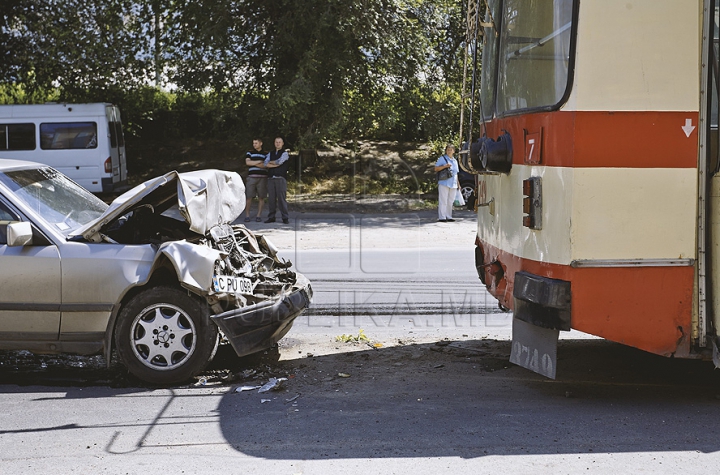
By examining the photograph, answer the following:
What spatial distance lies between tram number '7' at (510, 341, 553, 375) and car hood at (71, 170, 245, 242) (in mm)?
2413

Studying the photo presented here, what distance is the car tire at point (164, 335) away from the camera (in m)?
5.64

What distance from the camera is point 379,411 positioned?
5.13 meters

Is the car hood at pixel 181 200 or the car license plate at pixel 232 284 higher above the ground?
the car hood at pixel 181 200

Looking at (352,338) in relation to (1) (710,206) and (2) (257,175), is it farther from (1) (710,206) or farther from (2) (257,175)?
(2) (257,175)

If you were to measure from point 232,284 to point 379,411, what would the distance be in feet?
4.93

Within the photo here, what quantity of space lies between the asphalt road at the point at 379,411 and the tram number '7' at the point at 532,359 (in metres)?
0.24

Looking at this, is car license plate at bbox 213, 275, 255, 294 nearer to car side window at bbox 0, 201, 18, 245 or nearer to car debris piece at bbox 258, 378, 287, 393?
car debris piece at bbox 258, 378, 287, 393

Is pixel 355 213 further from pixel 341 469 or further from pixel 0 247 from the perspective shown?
pixel 341 469

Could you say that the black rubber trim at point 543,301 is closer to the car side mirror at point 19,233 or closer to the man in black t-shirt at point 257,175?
the car side mirror at point 19,233

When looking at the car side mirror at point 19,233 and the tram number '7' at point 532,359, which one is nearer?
the tram number '7' at point 532,359

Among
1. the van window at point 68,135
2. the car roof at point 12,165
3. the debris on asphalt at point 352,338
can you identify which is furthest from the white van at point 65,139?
the debris on asphalt at point 352,338

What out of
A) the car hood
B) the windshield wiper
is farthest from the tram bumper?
the car hood

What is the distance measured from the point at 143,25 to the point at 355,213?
9693 mm

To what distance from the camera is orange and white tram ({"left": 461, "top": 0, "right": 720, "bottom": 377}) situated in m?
4.72
